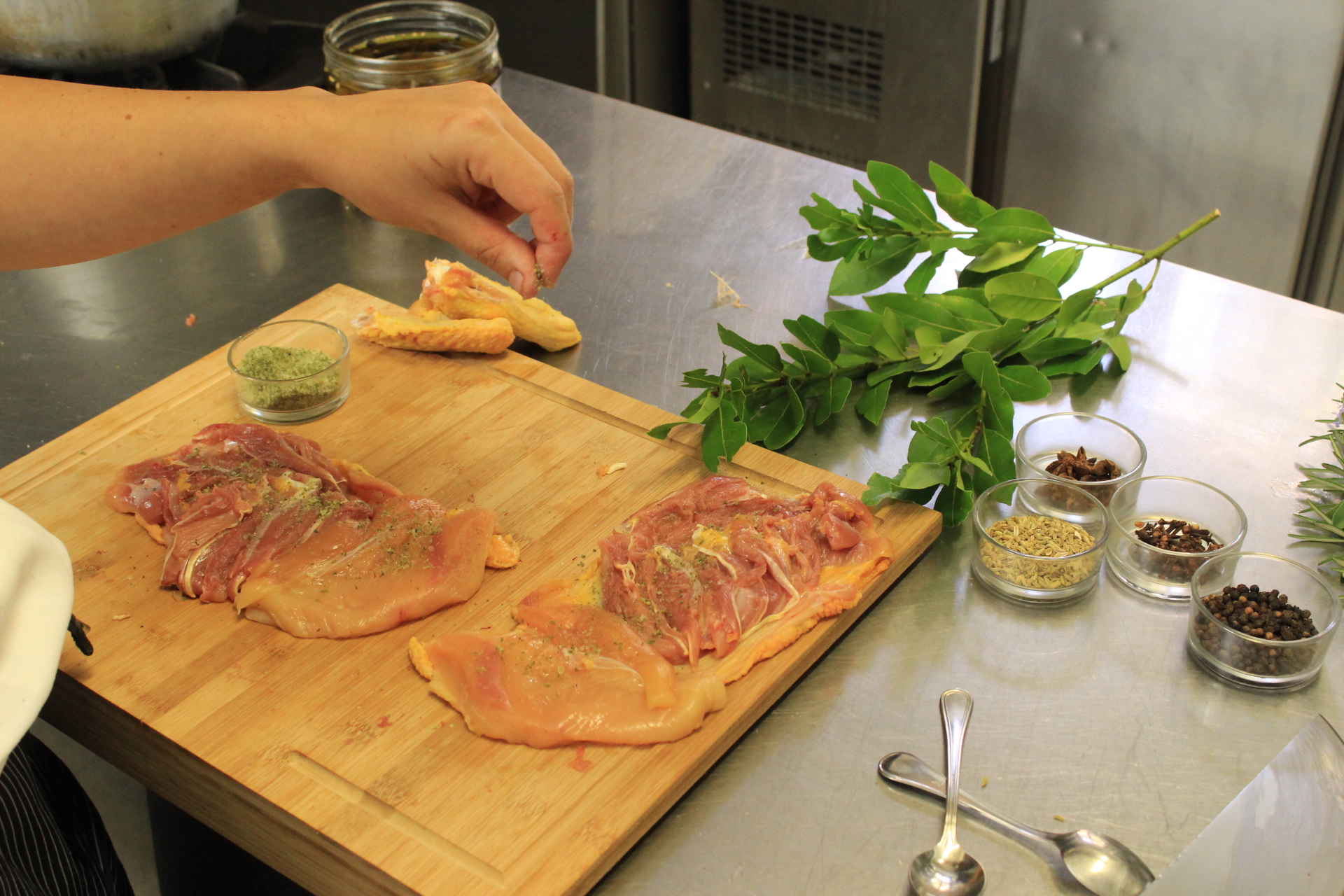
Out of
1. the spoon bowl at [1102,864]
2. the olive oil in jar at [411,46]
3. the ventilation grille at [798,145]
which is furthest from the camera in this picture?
the ventilation grille at [798,145]

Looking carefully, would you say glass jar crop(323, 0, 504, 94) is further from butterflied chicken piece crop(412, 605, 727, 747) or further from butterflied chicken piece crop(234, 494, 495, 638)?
butterflied chicken piece crop(412, 605, 727, 747)

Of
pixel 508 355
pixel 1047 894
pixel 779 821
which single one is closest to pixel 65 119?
pixel 508 355

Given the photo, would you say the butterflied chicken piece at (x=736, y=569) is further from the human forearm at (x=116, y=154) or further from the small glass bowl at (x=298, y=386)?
the human forearm at (x=116, y=154)

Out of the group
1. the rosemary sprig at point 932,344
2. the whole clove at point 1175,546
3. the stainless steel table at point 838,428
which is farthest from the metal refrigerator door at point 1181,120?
the whole clove at point 1175,546

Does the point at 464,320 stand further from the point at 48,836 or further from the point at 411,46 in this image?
the point at 48,836

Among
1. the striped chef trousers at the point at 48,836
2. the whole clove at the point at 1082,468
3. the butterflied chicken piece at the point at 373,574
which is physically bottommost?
the striped chef trousers at the point at 48,836

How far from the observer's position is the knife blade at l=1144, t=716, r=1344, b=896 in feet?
3.91

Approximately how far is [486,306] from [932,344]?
830mm

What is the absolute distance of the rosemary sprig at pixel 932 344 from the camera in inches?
70.7

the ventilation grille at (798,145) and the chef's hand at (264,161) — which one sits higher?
the chef's hand at (264,161)

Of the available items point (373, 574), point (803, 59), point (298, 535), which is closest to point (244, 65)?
point (298, 535)

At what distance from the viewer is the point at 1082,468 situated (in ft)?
5.94

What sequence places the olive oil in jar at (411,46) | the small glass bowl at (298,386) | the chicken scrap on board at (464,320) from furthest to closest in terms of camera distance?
the olive oil in jar at (411,46) < the chicken scrap on board at (464,320) < the small glass bowl at (298,386)

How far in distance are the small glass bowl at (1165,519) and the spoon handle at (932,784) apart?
49cm
